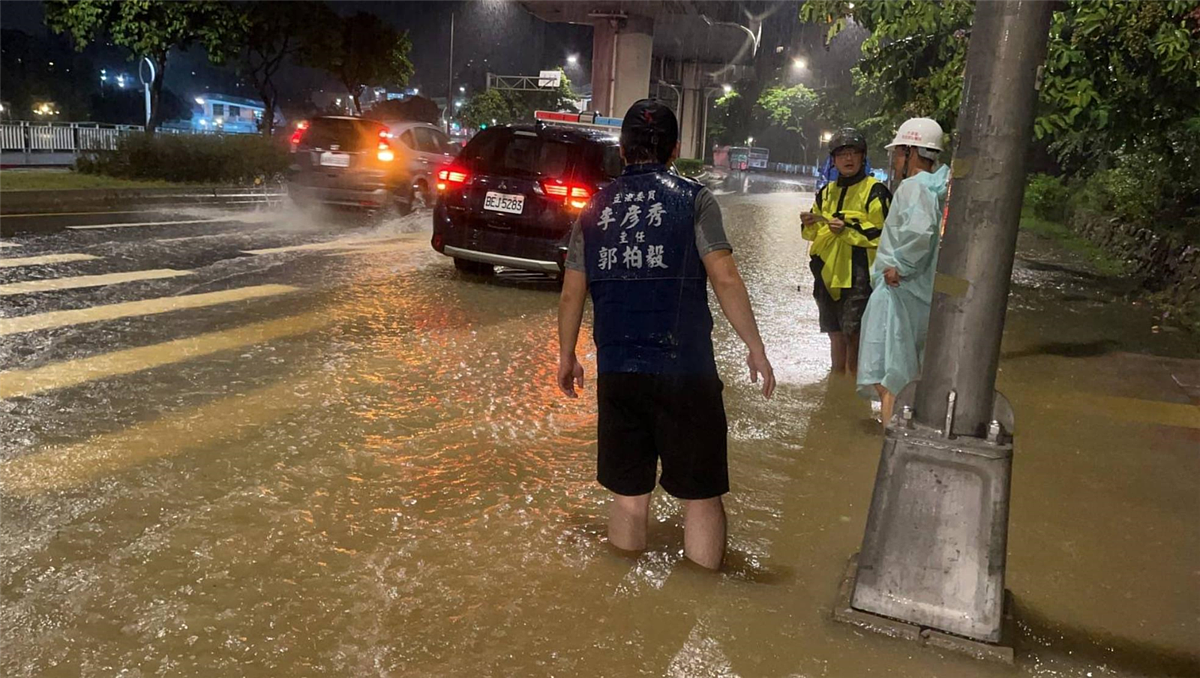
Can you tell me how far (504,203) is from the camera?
→ 985cm

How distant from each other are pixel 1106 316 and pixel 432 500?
30.4ft

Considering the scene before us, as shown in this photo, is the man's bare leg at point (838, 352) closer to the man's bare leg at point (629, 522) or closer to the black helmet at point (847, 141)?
the black helmet at point (847, 141)

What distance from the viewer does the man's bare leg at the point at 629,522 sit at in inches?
151

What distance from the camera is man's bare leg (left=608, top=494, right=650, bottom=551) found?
383 cm

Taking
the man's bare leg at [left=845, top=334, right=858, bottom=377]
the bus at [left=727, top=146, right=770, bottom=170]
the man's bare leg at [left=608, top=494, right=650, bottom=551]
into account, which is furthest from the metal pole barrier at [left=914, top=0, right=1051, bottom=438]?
the bus at [left=727, top=146, right=770, bottom=170]

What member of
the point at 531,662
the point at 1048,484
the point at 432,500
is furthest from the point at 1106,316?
the point at 531,662

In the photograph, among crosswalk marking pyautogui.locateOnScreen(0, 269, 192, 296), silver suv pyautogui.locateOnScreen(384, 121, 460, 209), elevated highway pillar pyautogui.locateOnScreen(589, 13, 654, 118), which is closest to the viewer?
crosswalk marking pyautogui.locateOnScreen(0, 269, 192, 296)

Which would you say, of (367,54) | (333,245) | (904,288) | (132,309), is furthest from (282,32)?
(904,288)

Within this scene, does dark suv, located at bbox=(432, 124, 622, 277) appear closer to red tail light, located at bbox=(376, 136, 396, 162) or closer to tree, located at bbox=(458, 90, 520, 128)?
red tail light, located at bbox=(376, 136, 396, 162)

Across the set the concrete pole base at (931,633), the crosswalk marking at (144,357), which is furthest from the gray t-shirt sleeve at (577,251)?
the crosswalk marking at (144,357)

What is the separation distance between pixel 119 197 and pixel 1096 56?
1605cm

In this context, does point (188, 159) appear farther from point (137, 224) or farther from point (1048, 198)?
point (1048, 198)

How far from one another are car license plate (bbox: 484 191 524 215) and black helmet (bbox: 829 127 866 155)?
437 cm

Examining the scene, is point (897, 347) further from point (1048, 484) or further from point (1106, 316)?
point (1106, 316)
